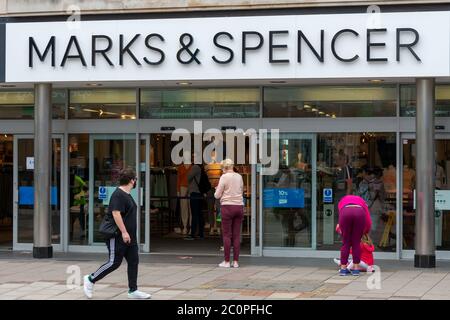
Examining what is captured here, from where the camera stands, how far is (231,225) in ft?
43.4

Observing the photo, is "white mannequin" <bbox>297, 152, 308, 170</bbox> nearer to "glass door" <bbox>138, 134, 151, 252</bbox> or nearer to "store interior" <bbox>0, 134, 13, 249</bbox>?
"glass door" <bbox>138, 134, 151, 252</bbox>

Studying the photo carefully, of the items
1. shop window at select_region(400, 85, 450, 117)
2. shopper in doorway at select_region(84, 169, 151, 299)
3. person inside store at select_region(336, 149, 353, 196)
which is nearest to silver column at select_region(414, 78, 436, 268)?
shop window at select_region(400, 85, 450, 117)

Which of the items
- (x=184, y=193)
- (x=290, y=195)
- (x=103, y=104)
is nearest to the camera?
(x=290, y=195)

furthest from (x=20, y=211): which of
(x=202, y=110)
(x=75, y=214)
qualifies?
(x=202, y=110)

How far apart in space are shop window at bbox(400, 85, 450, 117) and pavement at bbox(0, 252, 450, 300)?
2744 millimetres

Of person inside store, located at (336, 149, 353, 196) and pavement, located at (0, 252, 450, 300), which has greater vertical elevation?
person inside store, located at (336, 149, 353, 196)

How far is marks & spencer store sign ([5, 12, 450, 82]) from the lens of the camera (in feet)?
42.3

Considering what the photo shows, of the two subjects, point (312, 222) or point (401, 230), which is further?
point (312, 222)

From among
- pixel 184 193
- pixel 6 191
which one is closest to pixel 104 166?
pixel 184 193

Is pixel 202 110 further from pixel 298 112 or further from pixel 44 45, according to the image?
pixel 44 45

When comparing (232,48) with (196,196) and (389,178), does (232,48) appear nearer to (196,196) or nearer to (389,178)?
(389,178)

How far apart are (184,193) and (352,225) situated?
6.61 m

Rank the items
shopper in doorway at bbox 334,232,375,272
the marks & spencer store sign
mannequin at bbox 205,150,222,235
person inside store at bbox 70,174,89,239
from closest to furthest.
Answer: shopper in doorway at bbox 334,232,375,272 → the marks & spencer store sign → person inside store at bbox 70,174,89,239 → mannequin at bbox 205,150,222,235

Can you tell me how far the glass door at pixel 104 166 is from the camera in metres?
15.6
